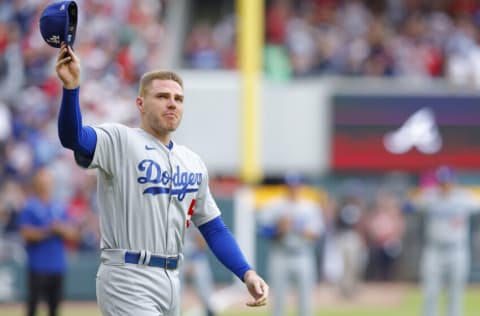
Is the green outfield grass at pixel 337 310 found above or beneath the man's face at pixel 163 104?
beneath

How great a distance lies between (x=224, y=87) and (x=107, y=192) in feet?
49.4

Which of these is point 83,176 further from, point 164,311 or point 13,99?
point 164,311

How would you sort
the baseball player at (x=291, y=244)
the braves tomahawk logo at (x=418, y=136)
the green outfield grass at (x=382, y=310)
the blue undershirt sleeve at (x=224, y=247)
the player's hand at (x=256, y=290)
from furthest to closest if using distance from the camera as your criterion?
the braves tomahawk logo at (x=418, y=136)
the green outfield grass at (x=382, y=310)
the baseball player at (x=291, y=244)
the blue undershirt sleeve at (x=224, y=247)
the player's hand at (x=256, y=290)

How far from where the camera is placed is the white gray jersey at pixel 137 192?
17.5 ft

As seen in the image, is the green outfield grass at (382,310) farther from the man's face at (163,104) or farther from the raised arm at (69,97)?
the raised arm at (69,97)

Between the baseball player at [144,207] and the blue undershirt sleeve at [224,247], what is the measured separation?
0.25ft

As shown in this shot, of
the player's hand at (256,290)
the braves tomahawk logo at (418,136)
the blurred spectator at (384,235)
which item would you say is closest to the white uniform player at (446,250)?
the blurred spectator at (384,235)

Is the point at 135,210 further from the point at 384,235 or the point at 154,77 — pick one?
the point at 384,235

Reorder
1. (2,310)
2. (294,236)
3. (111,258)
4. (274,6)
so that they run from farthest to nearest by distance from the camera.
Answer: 1. (274,6)
2. (2,310)
3. (294,236)
4. (111,258)

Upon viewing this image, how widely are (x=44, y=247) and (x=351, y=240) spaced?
26.1 ft

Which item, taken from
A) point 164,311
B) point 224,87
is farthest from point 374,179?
point 164,311

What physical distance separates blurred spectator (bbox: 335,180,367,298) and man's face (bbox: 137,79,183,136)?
12325 mm

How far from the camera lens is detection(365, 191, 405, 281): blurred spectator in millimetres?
19281

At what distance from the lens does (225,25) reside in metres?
22.3
